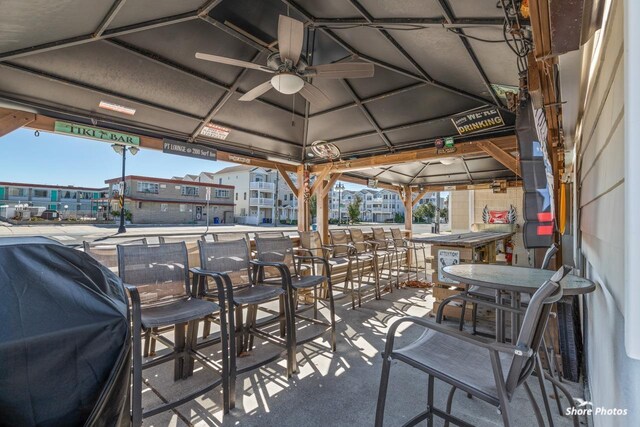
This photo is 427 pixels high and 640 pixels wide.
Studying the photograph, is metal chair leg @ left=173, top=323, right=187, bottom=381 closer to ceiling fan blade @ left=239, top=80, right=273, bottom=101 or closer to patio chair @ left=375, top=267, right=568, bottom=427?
patio chair @ left=375, top=267, right=568, bottom=427

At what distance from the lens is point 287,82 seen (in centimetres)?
288

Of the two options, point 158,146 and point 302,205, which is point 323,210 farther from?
point 158,146

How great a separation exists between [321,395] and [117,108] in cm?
408

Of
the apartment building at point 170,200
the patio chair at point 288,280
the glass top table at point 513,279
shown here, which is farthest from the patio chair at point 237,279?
the apartment building at point 170,200

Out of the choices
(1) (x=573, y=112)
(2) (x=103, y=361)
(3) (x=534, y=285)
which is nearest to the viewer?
(2) (x=103, y=361)

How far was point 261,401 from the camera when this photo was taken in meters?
2.28

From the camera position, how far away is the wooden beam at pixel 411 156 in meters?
4.32

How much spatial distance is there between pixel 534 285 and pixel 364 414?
146cm

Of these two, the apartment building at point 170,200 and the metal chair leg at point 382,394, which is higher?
the apartment building at point 170,200

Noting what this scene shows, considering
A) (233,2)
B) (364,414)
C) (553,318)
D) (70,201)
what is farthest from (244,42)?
(70,201)

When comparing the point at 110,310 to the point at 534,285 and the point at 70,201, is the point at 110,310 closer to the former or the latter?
the point at 534,285

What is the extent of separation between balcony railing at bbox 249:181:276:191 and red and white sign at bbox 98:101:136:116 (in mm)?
31229

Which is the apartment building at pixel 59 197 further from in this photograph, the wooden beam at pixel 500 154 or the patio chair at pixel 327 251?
the wooden beam at pixel 500 154

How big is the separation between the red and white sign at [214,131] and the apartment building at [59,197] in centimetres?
3321
